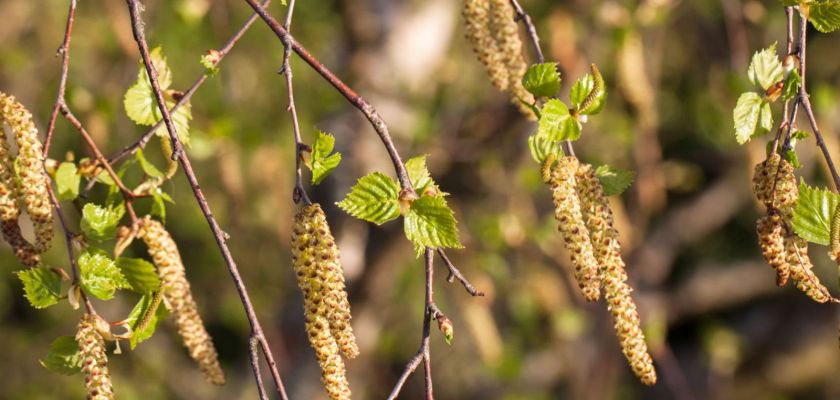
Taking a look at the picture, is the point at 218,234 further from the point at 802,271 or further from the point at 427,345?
the point at 802,271

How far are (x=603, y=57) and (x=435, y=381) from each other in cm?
288

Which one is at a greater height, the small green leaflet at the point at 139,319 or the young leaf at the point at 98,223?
the young leaf at the point at 98,223

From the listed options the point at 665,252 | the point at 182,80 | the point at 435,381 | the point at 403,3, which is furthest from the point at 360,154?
the point at 435,381

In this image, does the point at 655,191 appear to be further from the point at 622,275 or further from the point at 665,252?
the point at 622,275

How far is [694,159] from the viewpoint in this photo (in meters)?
4.79

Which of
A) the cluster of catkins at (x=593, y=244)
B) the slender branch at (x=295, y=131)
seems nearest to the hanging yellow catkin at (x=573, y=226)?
the cluster of catkins at (x=593, y=244)

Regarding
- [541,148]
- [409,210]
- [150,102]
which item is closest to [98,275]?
[150,102]

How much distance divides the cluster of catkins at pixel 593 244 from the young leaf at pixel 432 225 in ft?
0.51

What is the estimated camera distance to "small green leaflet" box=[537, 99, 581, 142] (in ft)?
4.11

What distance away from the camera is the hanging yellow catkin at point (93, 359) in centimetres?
121

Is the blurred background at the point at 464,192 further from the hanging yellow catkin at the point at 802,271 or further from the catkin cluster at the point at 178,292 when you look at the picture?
the hanging yellow catkin at the point at 802,271

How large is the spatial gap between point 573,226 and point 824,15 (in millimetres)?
431

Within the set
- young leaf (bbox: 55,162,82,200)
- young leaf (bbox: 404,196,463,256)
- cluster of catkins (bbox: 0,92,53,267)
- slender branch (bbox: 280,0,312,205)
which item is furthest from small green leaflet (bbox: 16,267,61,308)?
young leaf (bbox: 404,196,463,256)

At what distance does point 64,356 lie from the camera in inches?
53.0
